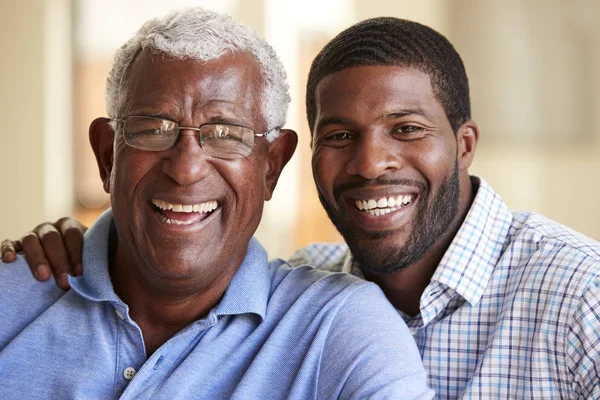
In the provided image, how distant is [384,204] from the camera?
2.03m

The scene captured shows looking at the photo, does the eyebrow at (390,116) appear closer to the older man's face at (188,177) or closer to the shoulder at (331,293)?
the older man's face at (188,177)

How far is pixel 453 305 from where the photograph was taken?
6.77ft

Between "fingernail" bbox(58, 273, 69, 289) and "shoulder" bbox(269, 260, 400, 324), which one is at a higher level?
"shoulder" bbox(269, 260, 400, 324)

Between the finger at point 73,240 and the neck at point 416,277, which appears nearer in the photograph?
the finger at point 73,240

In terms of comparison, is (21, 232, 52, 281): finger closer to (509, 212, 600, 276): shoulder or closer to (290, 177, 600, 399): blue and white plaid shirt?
(290, 177, 600, 399): blue and white plaid shirt

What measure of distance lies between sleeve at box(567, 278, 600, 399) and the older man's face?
31.0 inches

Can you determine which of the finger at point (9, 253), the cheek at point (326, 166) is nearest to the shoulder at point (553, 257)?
the cheek at point (326, 166)

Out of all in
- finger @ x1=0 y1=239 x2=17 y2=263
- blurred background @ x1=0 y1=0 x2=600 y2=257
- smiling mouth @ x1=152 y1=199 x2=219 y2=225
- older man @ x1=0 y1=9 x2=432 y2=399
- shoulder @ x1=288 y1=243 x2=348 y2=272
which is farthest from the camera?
blurred background @ x1=0 y1=0 x2=600 y2=257

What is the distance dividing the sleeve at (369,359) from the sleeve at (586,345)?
1.12 ft

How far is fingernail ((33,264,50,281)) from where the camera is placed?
1.95 meters

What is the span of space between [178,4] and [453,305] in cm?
515

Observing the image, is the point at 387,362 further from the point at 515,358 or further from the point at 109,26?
the point at 109,26

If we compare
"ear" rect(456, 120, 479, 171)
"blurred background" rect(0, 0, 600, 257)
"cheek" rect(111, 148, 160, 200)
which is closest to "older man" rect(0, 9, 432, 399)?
"cheek" rect(111, 148, 160, 200)

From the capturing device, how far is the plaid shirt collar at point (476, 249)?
1.99 metres
